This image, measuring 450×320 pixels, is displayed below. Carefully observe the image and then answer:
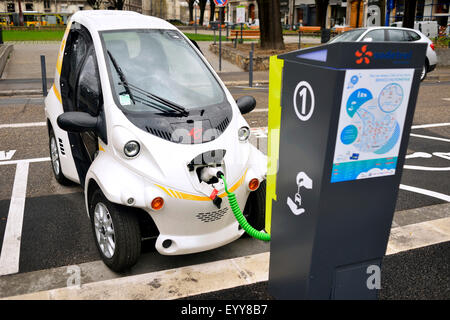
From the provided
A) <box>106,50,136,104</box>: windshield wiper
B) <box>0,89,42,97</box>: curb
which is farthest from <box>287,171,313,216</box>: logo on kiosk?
<box>0,89,42,97</box>: curb

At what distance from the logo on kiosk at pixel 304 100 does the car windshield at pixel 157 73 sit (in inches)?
55.4

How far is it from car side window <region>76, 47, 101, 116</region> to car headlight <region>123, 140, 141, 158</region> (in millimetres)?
611

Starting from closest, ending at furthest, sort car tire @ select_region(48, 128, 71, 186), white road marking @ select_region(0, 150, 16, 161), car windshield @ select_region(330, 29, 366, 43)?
car tire @ select_region(48, 128, 71, 186) → white road marking @ select_region(0, 150, 16, 161) → car windshield @ select_region(330, 29, 366, 43)

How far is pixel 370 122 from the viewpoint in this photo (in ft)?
7.54

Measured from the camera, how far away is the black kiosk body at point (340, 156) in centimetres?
219

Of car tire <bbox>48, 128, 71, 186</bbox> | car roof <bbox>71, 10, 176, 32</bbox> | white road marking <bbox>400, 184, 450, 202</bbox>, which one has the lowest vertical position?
white road marking <bbox>400, 184, 450, 202</bbox>

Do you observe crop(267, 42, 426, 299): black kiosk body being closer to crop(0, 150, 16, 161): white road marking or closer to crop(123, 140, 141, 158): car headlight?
crop(123, 140, 141, 158): car headlight

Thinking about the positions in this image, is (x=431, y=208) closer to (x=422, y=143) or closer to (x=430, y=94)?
(x=422, y=143)

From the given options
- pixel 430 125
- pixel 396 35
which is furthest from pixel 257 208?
pixel 396 35

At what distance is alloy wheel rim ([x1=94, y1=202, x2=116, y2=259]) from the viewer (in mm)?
3365

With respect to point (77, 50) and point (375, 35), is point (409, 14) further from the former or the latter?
point (77, 50)

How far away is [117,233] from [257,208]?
1.17m

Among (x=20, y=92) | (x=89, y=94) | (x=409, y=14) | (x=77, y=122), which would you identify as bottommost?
(x=20, y=92)
